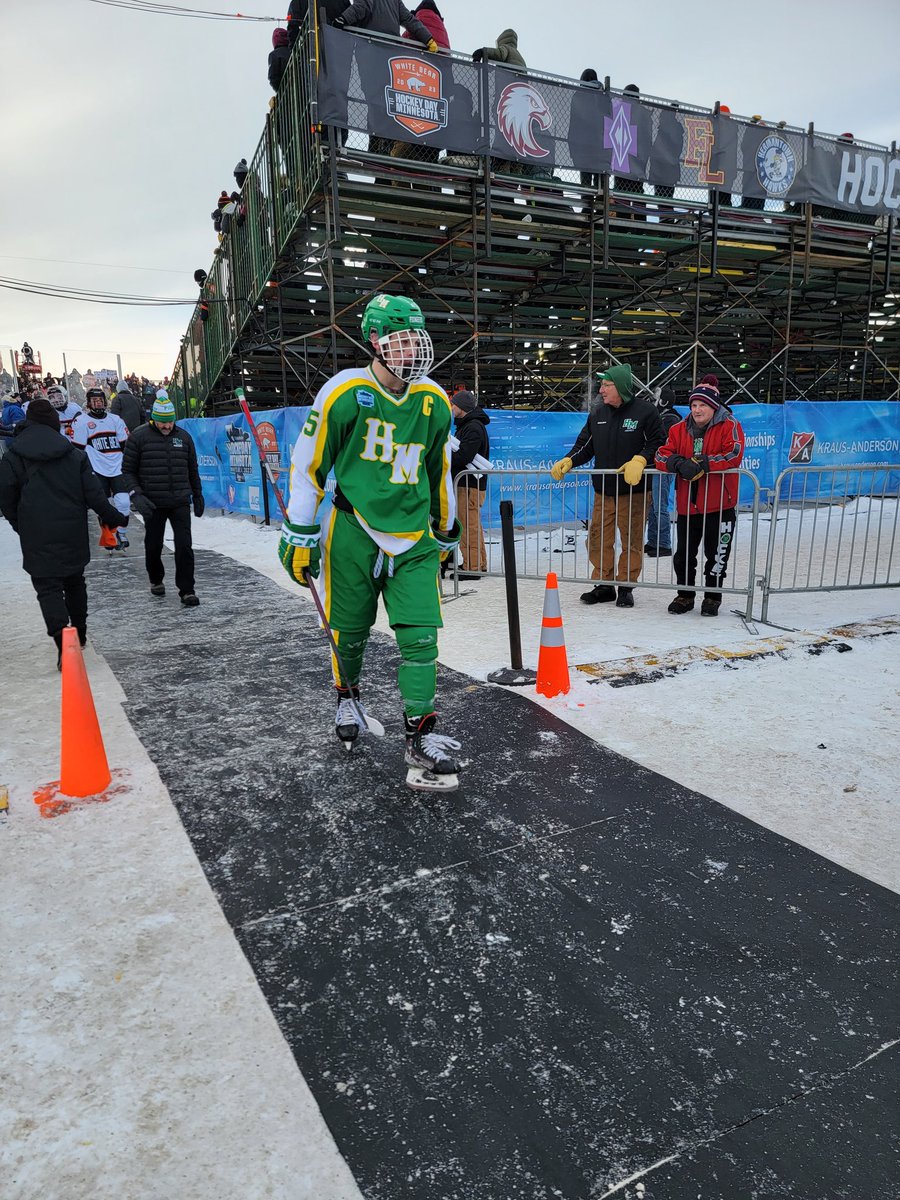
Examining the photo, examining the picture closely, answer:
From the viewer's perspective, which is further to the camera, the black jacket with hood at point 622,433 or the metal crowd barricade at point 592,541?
the black jacket with hood at point 622,433

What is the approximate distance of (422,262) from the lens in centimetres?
1259

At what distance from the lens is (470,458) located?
313 inches

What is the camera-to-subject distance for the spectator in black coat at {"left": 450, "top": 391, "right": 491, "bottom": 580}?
7.93 metres

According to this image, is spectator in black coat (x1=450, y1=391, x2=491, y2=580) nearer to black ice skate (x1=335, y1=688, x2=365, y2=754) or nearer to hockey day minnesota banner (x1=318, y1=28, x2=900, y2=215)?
black ice skate (x1=335, y1=688, x2=365, y2=754)

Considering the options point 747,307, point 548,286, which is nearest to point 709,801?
point 548,286

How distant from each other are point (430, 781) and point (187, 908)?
1.17 metres

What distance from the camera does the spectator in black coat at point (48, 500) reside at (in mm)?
5047

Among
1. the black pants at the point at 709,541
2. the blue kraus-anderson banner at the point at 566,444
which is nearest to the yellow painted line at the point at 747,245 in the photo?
the blue kraus-anderson banner at the point at 566,444

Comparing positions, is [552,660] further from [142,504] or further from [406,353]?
[142,504]

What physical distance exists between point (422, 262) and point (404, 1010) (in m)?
12.6

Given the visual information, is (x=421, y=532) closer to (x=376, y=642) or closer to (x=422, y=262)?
(x=376, y=642)

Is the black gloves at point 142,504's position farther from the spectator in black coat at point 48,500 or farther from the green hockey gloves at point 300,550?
the green hockey gloves at point 300,550

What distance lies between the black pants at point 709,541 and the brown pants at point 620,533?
15.5 inches

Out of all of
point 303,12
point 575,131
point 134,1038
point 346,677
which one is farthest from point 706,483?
point 303,12
